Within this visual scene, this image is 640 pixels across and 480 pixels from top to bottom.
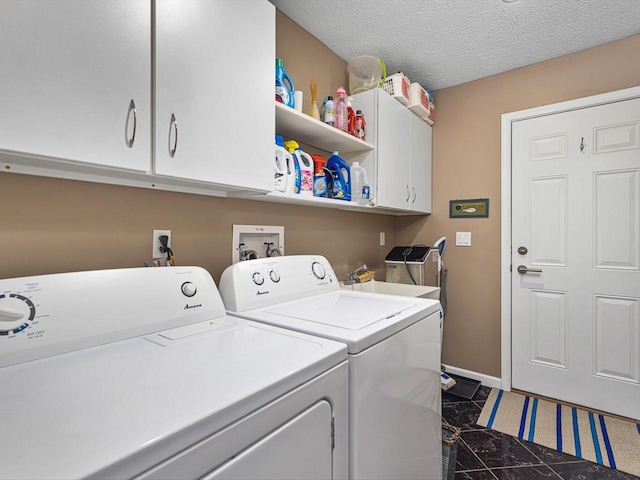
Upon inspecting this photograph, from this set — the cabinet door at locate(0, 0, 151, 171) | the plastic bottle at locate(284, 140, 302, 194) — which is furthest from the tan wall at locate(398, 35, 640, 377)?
the cabinet door at locate(0, 0, 151, 171)

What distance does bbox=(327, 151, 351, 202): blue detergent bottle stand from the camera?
1882 mm

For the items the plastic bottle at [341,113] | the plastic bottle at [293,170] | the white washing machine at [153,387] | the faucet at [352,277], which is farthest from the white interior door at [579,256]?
the white washing machine at [153,387]

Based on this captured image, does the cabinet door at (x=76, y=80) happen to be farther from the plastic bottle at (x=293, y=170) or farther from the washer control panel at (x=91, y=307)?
the plastic bottle at (x=293, y=170)

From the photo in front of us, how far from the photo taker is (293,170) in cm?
156

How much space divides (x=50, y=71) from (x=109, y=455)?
0.87 meters

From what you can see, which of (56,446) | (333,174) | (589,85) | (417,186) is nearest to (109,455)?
(56,446)

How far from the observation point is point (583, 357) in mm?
2332

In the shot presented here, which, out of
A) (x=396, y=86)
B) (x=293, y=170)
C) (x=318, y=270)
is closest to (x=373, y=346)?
(x=318, y=270)

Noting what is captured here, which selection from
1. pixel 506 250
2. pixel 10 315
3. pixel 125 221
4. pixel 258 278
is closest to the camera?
pixel 10 315

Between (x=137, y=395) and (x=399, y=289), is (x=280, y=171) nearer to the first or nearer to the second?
(x=137, y=395)

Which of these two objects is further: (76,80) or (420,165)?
(420,165)

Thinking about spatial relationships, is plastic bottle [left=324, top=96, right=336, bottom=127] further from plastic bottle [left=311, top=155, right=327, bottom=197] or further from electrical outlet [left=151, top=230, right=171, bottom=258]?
electrical outlet [left=151, top=230, right=171, bottom=258]

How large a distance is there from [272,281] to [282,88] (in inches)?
35.5

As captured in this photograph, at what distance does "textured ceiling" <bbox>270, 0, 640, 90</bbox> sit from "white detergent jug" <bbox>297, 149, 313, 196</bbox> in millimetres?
906
